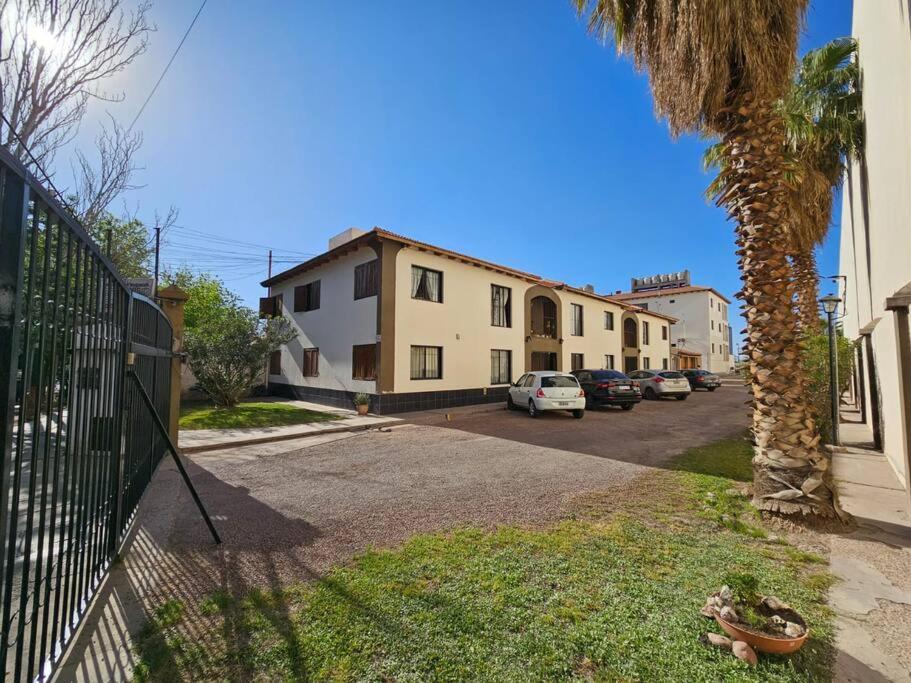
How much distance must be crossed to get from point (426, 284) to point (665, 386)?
1341 cm

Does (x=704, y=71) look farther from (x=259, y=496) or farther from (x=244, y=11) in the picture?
(x=259, y=496)

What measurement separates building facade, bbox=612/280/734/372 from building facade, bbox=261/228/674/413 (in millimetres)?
28720

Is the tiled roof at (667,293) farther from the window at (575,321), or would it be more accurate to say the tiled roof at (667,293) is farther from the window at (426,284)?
the window at (426,284)

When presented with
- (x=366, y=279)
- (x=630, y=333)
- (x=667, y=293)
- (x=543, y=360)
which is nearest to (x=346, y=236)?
(x=366, y=279)

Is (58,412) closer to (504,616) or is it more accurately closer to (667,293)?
(504,616)

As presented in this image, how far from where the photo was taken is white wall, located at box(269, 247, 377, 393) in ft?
50.9

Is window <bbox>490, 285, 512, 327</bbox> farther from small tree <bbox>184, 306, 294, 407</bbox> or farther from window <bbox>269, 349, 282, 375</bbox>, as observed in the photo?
window <bbox>269, 349, 282, 375</bbox>

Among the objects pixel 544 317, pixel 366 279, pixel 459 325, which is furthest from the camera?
pixel 544 317

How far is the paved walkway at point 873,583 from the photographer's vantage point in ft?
7.99

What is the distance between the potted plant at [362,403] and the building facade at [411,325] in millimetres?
288

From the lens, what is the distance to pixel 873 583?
337 cm

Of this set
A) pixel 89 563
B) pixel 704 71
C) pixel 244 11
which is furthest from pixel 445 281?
pixel 89 563

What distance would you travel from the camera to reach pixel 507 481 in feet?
21.0

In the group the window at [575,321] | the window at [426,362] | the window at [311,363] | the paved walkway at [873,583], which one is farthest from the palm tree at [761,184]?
the window at [575,321]
